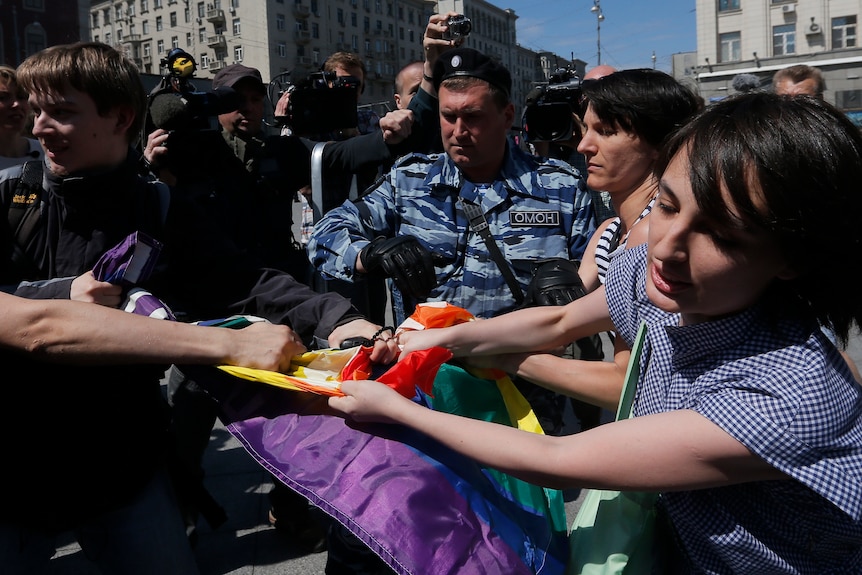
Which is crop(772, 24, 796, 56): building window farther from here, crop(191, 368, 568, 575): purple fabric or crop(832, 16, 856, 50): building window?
crop(191, 368, 568, 575): purple fabric

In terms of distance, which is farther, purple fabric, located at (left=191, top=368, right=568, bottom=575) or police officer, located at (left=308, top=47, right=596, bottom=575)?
police officer, located at (left=308, top=47, right=596, bottom=575)

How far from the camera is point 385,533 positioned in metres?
1.37

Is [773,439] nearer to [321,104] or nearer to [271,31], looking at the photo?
[321,104]

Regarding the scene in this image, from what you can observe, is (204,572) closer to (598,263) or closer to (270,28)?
(598,263)

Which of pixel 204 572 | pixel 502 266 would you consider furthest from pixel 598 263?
pixel 204 572

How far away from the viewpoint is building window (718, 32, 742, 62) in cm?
4309

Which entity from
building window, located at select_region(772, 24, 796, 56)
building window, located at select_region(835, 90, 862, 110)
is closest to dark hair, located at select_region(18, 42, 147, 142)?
building window, located at select_region(835, 90, 862, 110)

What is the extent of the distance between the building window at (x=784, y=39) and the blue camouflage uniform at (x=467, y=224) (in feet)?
149

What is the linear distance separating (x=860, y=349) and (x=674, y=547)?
213 inches

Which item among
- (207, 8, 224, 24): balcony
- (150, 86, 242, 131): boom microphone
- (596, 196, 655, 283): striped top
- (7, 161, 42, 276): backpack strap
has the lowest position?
(596, 196, 655, 283): striped top

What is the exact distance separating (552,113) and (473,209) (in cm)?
138

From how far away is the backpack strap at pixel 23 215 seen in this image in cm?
188

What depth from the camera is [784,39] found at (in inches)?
1674

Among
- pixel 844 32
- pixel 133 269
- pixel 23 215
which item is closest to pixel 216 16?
pixel 844 32
